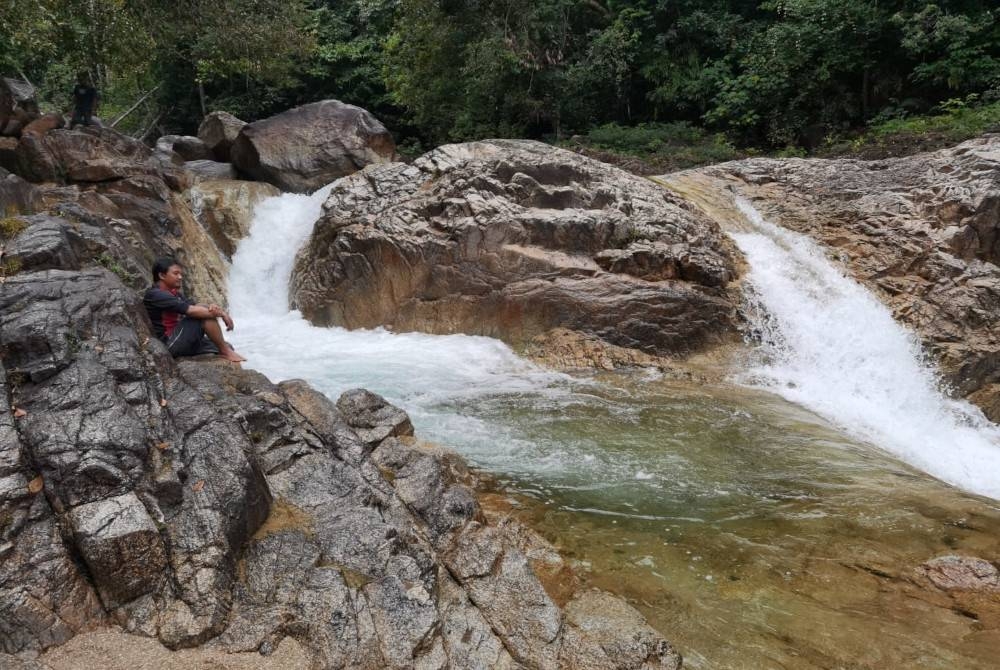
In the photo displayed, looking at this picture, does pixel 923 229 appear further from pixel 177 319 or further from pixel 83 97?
pixel 83 97

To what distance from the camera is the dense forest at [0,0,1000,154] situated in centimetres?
1577

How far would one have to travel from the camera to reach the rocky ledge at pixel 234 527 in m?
3.33

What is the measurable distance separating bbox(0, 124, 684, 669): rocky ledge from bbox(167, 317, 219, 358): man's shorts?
774 mm

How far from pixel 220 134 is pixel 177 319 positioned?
12.5 meters

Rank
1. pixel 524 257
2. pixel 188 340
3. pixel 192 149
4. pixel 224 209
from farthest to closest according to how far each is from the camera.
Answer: pixel 192 149 < pixel 224 209 < pixel 524 257 < pixel 188 340

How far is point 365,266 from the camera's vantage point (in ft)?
37.1

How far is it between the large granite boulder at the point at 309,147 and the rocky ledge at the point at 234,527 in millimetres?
10972

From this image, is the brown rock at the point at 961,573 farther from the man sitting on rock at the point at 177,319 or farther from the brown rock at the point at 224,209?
the brown rock at the point at 224,209

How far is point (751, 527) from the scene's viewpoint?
5.05 m

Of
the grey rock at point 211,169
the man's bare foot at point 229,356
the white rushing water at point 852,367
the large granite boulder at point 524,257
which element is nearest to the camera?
the man's bare foot at point 229,356

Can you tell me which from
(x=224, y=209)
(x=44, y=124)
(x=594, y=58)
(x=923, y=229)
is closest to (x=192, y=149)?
(x=224, y=209)

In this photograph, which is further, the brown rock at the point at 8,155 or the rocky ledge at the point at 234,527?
the brown rock at the point at 8,155

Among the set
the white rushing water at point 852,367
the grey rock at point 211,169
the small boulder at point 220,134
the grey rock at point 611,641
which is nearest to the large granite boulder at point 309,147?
the grey rock at point 211,169

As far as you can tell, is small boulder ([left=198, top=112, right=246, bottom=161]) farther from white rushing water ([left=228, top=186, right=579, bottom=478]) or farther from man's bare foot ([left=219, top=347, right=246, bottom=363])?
man's bare foot ([left=219, top=347, right=246, bottom=363])
